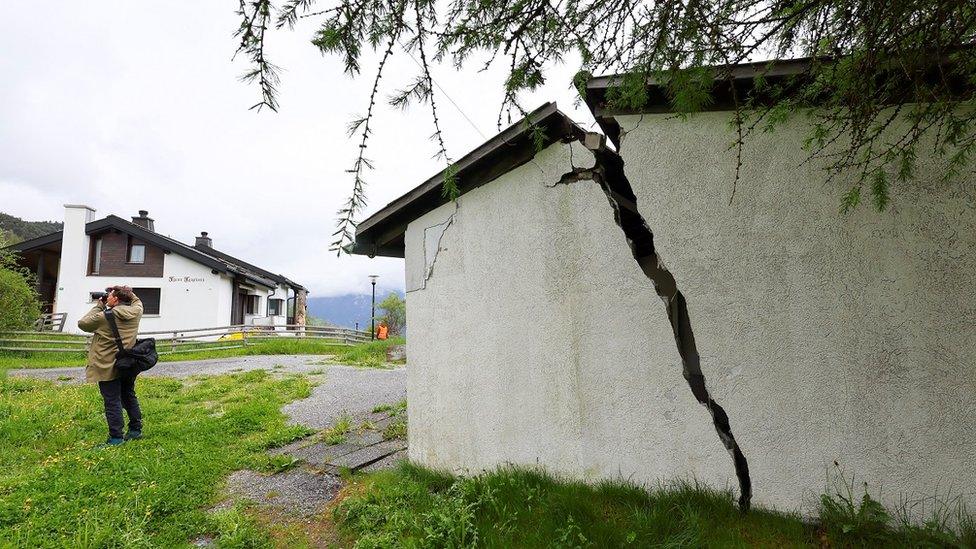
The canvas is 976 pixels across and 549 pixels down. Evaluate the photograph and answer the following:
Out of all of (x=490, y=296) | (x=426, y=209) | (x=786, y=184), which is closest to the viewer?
(x=786, y=184)

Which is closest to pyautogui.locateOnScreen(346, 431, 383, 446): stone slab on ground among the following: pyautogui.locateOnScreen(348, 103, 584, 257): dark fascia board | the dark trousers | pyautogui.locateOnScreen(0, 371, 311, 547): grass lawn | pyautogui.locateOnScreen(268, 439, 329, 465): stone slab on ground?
pyautogui.locateOnScreen(268, 439, 329, 465): stone slab on ground

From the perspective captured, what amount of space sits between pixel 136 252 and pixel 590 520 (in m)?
24.9

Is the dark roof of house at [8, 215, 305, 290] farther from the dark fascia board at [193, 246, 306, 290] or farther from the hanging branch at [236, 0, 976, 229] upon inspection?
the hanging branch at [236, 0, 976, 229]

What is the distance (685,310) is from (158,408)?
27.5ft

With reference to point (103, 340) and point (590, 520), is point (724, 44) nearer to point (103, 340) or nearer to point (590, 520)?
A: point (590, 520)

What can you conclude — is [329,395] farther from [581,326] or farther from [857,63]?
[857,63]

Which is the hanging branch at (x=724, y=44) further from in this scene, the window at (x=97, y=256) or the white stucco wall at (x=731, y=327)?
the window at (x=97, y=256)

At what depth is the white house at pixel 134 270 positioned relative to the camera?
19781 millimetres

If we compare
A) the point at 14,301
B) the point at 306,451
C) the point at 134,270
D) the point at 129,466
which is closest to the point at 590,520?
the point at 306,451

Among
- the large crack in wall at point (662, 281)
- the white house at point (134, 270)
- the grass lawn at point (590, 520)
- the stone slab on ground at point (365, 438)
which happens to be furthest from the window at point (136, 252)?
the large crack in wall at point (662, 281)

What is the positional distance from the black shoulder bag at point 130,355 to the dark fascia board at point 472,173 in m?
3.08

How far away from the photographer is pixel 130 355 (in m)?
5.57

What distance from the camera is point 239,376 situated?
36.2 ft

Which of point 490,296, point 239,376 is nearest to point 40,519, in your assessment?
point 490,296
